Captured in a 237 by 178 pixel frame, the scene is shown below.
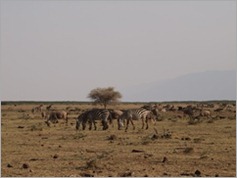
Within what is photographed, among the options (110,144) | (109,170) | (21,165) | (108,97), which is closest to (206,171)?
(109,170)

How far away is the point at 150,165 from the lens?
12859 mm

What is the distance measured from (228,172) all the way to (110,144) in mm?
6704

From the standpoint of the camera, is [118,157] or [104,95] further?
[104,95]

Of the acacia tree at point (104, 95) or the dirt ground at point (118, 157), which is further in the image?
the acacia tree at point (104, 95)

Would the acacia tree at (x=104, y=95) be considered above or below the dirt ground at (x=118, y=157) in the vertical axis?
above

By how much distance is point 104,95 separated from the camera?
7669cm

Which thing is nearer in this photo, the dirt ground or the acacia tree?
the dirt ground

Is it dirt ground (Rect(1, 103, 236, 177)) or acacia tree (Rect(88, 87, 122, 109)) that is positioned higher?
acacia tree (Rect(88, 87, 122, 109))

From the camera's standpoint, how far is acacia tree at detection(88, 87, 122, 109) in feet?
251

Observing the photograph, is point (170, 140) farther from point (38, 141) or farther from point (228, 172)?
point (228, 172)

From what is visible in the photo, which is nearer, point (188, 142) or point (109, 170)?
point (109, 170)

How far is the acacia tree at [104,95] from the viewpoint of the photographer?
251 feet

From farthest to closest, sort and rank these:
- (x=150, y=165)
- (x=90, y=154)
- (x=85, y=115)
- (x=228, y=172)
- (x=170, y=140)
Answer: (x=85, y=115), (x=170, y=140), (x=90, y=154), (x=150, y=165), (x=228, y=172)

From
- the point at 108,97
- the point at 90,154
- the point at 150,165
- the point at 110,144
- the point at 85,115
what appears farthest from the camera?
the point at 108,97
